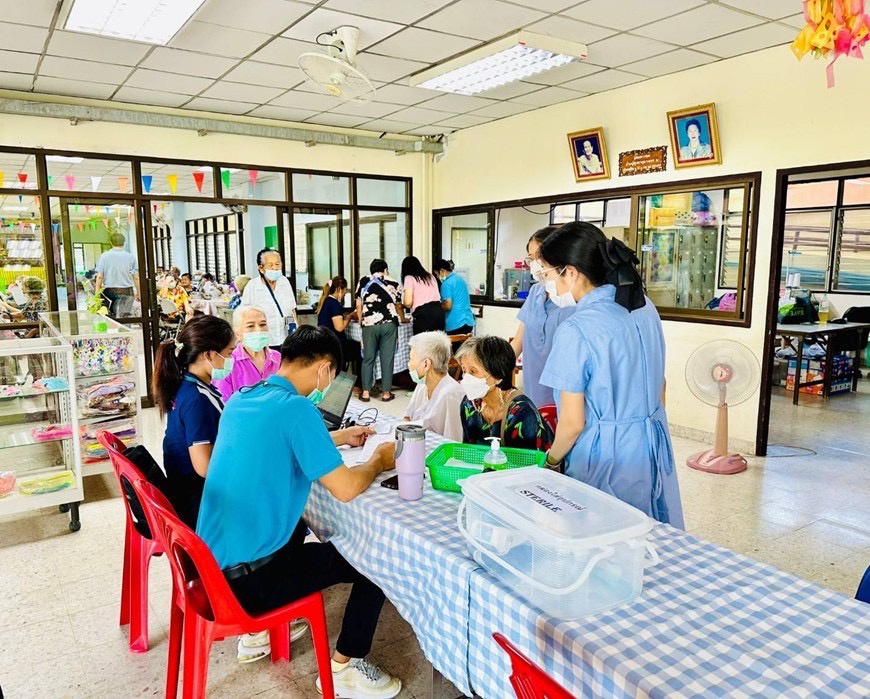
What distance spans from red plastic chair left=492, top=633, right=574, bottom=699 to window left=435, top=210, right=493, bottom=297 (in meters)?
6.16

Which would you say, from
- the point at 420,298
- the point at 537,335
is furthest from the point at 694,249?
the point at 420,298

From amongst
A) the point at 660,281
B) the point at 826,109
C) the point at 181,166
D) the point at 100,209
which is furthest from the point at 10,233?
the point at 826,109

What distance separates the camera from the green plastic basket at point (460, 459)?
188 cm

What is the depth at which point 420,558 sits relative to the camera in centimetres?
157

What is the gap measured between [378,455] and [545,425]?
0.64m

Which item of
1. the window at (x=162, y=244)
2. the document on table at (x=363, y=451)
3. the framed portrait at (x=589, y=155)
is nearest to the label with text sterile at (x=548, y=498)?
the document on table at (x=363, y=451)

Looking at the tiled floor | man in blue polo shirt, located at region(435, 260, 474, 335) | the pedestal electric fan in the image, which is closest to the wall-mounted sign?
the pedestal electric fan

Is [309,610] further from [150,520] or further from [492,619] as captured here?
[492,619]

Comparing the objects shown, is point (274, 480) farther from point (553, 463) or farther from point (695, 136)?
point (695, 136)

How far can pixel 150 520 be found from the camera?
6.17ft

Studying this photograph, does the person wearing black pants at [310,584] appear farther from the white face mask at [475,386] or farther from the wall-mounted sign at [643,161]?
the wall-mounted sign at [643,161]

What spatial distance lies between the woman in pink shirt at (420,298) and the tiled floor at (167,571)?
8.57 ft

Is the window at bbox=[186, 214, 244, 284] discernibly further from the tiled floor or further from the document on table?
the document on table

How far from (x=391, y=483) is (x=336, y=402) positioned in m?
0.84
